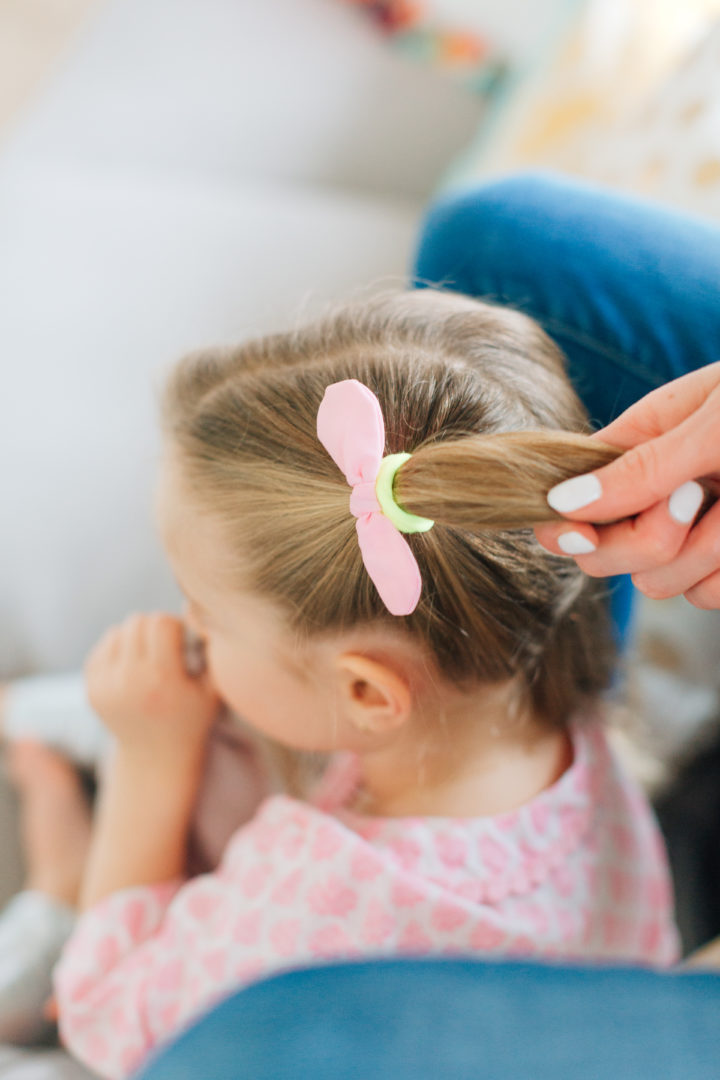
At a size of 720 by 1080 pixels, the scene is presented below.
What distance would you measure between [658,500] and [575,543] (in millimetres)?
44

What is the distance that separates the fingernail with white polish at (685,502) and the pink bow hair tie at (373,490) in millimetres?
117

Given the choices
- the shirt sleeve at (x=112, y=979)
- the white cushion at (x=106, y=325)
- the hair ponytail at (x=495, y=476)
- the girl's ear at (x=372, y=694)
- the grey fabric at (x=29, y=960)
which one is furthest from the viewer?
the white cushion at (x=106, y=325)

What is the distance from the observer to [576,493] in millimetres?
383

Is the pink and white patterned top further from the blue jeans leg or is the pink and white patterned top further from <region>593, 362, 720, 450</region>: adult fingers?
<region>593, 362, 720, 450</region>: adult fingers

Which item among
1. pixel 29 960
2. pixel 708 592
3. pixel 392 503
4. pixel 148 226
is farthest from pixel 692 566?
pixel 148 226

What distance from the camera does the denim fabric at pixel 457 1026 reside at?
43 cm

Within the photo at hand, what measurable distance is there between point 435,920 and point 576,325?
0.47 metres

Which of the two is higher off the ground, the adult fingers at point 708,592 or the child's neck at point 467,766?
the adult fingers at point 708,592

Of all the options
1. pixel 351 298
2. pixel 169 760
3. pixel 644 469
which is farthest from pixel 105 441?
pixel 644 469

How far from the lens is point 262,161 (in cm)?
151

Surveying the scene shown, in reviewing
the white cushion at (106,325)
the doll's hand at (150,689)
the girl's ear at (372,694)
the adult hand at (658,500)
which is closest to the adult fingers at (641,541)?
the adult hand at (658,500)

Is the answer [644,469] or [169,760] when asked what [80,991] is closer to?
[169,760]

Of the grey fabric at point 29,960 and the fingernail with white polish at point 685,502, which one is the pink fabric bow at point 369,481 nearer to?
the fingernail with white polish at point 685,502

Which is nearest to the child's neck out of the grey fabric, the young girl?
the young girl
